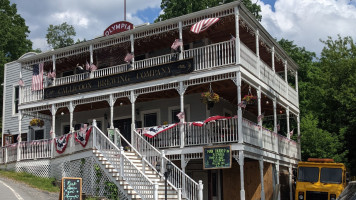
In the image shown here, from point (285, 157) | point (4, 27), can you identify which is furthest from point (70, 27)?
point (285, 157)

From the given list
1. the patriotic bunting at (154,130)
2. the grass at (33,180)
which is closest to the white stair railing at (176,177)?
the patriotic bunting at (154,130)

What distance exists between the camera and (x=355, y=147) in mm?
33344

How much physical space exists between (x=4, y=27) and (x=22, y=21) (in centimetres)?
434

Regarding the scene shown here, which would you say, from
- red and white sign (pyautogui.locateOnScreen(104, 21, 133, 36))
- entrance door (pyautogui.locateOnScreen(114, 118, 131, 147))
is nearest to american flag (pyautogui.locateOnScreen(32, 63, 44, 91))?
red and white sign (pyautogui.locateOnScreen(104, 21, 133, 36))

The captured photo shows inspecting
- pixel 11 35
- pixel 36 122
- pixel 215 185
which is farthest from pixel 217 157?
pixel 11 35

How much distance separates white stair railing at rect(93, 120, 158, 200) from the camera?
747 inches

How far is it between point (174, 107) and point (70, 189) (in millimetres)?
10170

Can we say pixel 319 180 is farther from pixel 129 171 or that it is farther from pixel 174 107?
pixel 174 107

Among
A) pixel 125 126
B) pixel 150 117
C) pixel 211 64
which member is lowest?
pixel 125 126

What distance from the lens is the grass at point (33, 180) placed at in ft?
74.4

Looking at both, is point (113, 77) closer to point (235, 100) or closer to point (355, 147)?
point (235, 100)

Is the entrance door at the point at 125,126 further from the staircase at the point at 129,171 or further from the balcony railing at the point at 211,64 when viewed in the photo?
the staircase at the point at 129,171

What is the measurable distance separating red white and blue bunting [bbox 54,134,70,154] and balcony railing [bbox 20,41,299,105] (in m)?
3.37

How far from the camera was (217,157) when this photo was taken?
20172 mm
